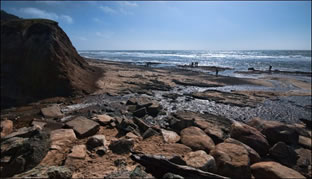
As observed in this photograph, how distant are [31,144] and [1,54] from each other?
12.2 metres

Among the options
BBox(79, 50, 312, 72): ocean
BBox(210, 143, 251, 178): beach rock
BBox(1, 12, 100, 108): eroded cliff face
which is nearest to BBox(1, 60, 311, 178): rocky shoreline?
BBox(210, 143, 251, 178): beach rock

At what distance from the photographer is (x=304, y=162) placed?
6758 millimetres

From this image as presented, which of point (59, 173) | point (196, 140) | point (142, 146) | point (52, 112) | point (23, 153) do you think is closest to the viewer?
point (59, 173)

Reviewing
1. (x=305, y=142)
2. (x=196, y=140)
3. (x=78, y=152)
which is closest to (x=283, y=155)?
(x=305, y=142)

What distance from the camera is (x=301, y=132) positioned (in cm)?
902

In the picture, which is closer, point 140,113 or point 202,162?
point 202,162

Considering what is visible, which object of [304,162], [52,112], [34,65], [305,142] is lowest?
[304,162]

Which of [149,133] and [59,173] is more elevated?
[59,173]

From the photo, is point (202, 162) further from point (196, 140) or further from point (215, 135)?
point (215, 135)

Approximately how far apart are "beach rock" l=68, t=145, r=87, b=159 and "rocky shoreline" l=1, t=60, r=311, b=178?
2cm

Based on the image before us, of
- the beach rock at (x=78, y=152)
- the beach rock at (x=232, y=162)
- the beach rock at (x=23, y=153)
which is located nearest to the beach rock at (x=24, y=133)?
the beach rock at (x=23, y=153)

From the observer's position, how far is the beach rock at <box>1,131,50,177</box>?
4379mm

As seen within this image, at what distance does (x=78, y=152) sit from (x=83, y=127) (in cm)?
193

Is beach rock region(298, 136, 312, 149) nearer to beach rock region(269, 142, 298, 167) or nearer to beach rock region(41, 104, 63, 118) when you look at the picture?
beach rock region(269, 142, 298, 167)
